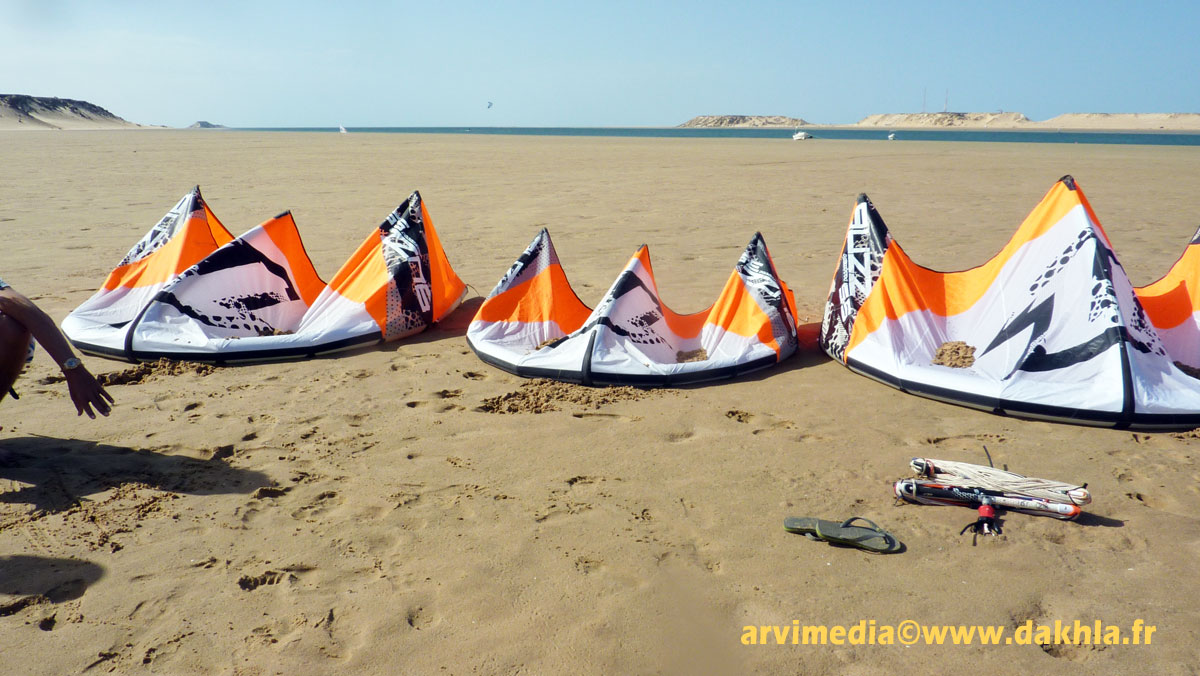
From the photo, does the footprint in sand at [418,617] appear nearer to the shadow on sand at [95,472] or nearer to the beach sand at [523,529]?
the beach sand at [523,529]

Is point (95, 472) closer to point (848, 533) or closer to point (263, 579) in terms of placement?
point (263, 579)

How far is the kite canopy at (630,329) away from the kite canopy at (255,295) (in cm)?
78

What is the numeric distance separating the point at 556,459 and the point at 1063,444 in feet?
8.26

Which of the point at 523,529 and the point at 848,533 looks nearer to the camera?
the point at 848,533

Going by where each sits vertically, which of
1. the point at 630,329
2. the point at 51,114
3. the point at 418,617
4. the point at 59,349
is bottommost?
the point at 418,617

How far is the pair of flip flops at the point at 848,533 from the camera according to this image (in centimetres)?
301

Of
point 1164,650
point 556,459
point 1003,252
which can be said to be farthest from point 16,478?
point 1003,252

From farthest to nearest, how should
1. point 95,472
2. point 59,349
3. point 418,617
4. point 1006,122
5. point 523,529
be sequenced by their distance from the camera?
point 1006,122 → point 95,472 → point 59,349 → point 523,529 → point 418,617

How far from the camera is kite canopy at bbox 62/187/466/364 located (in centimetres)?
533

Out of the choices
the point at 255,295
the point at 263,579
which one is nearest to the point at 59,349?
the point at 263,579

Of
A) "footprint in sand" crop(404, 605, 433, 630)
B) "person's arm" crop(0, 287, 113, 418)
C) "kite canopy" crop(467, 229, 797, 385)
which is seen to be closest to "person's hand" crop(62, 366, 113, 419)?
"person's arm" crop(0, 287, 113, 418)

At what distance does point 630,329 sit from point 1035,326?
7.84 ft

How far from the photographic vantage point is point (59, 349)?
334 centimetres

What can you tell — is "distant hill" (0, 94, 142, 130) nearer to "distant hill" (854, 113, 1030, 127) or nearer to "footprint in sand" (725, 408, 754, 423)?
"footprint in sand" (725, 408, 754, 423)
